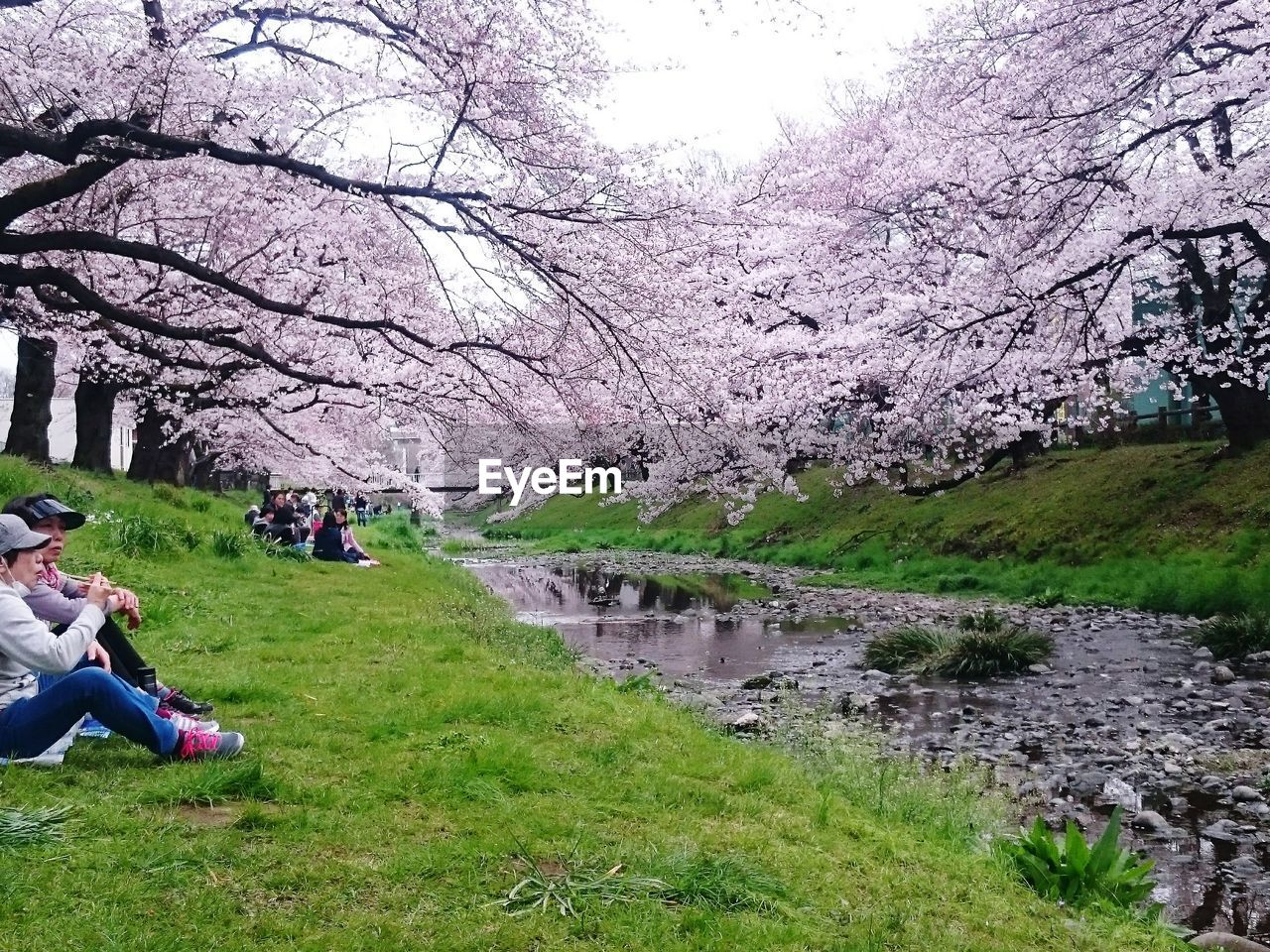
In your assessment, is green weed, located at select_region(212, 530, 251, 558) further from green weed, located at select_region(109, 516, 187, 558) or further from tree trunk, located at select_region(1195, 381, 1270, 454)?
tree trunk, located at select_region(1195, 381, 1270, 454)

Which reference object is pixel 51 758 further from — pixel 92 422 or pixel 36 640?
pixel 92 422

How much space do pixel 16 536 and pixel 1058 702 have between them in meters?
8.71

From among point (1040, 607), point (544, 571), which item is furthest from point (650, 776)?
point (544, 571)

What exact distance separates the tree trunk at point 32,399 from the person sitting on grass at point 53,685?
576 inches

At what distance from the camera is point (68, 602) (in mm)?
5020

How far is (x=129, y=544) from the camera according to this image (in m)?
11.4

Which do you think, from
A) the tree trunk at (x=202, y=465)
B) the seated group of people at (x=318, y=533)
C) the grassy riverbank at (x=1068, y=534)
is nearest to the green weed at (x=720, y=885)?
the grassy riverbank at (x=1068, y=534)

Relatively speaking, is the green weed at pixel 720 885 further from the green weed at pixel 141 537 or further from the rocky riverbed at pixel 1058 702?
the green weed at pixel 141 537

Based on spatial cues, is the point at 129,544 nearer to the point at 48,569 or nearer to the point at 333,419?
the point at 48,569

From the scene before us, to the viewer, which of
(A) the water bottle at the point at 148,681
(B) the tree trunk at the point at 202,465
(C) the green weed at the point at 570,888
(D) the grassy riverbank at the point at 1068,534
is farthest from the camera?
(B) the tree trunk at the point at 202,465

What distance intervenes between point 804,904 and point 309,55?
754cm

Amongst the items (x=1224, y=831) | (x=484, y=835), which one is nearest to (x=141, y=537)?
(x=484, y=835)

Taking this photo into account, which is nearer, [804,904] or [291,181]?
[804,904]

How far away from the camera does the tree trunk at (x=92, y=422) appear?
64.3ft
